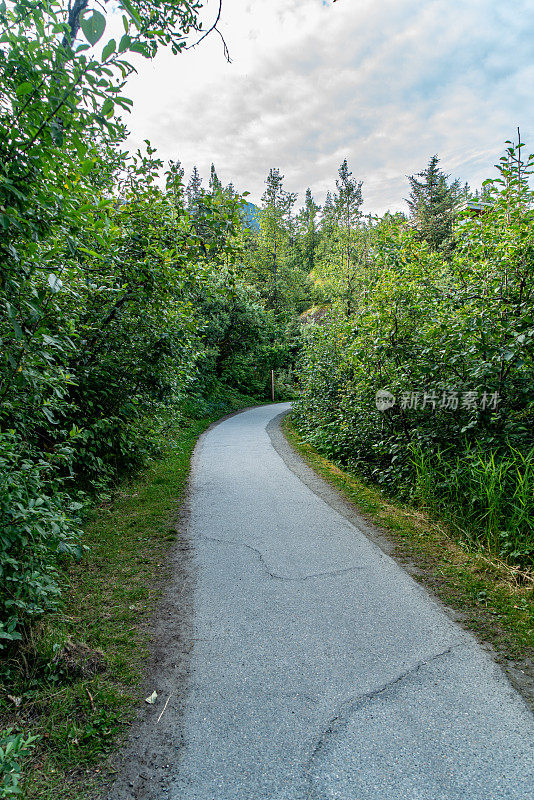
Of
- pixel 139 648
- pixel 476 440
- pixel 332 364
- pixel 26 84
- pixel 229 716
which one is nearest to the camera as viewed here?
pixel 26 84

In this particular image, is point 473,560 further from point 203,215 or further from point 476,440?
point 203,215

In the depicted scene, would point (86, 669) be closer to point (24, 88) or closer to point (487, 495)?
point (24, 88)

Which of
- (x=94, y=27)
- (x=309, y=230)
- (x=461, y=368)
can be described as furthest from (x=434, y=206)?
(x=94, y=27)

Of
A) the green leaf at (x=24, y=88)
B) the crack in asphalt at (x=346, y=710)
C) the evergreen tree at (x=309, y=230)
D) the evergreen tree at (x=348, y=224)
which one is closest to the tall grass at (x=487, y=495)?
the crack in asphalt at (x=346, y=710)

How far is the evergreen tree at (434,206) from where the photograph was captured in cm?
2784

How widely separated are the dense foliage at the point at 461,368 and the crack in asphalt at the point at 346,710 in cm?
170

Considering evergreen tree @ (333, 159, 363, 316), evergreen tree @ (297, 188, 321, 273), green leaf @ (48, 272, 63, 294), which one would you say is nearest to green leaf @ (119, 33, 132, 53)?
green leaf @ (48, 272, 63, 294)

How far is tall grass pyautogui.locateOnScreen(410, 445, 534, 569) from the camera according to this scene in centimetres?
383

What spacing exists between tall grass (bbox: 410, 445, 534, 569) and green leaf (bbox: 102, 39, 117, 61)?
4.37 metres

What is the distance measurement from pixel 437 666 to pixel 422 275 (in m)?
4.90

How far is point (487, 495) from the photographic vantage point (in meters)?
4.16

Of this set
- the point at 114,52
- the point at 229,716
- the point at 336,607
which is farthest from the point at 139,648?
the point at 114,52

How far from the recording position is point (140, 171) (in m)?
4.88

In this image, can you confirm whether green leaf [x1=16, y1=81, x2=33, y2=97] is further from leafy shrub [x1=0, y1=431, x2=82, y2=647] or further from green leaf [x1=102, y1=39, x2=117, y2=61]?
leafy shrub [x1=0, y1=431, x2=82, y2=647]
